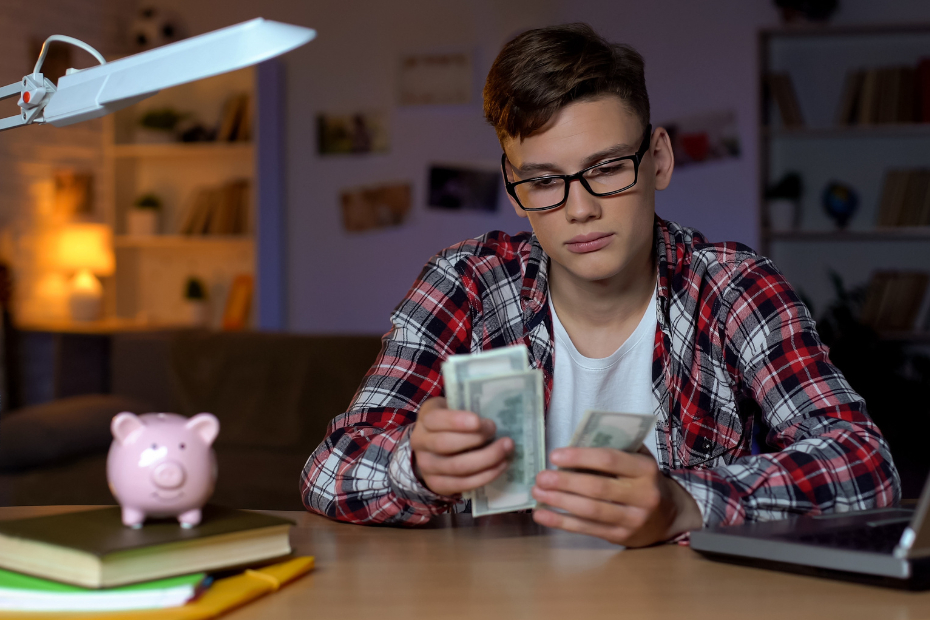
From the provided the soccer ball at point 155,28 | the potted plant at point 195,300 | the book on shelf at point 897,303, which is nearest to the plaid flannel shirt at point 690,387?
the book on shelf at point 897,303

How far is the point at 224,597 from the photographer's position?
0.71 m

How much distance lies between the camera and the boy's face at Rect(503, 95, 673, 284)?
4.22 feet

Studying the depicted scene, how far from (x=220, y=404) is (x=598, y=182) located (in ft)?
7.02

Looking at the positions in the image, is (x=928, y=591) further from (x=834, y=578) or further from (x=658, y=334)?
(x=658, y=334)

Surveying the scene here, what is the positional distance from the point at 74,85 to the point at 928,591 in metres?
0.85

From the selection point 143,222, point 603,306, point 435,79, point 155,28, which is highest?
point 155,28

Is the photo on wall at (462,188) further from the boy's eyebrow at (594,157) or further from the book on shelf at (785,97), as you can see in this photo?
the boy's eyebrow at (594,157)

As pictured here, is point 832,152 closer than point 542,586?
No

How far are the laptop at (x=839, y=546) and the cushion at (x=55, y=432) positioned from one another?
7.76ft

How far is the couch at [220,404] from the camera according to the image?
8.72ft

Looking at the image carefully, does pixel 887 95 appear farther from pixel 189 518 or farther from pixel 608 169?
pixel 189 518

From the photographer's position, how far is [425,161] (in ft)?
14.8

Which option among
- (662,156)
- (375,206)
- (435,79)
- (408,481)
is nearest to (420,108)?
(435,79)

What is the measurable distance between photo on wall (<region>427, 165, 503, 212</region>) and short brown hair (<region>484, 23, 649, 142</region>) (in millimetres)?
3019
